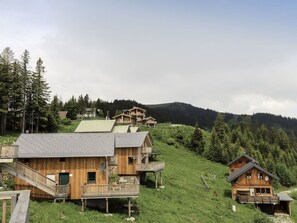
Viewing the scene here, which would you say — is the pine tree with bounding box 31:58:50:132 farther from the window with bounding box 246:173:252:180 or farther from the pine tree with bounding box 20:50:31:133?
the window with bounding box 246:173:252:180

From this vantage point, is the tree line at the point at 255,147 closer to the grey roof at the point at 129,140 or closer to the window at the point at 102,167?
the grey roof at the point at 129,140

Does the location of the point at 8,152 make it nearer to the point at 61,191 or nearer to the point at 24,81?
the point at 61,191

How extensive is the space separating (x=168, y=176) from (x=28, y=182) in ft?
93.8

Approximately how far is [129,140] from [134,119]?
7206cm

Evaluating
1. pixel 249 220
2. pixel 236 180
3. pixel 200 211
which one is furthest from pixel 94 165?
pixel 236 180

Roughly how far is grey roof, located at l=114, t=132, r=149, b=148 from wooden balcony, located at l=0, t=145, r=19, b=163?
52.2ft

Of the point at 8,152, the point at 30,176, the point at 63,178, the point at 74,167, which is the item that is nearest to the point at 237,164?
the point at 74,167

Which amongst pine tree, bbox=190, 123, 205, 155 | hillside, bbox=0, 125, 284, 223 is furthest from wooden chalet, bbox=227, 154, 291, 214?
pine tree, bbox=190, 123, 205, 155

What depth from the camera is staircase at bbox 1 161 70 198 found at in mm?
27938

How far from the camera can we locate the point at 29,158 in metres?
30.1

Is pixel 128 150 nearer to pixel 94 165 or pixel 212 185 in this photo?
pixel 94 165

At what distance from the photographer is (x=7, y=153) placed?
2750cm

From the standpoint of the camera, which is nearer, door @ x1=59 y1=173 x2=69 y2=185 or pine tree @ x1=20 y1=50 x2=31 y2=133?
door @ x1=59 y1=173 x2=69 y2=185

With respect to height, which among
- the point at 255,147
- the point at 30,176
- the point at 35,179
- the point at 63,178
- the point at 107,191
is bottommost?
the point at 107,191
